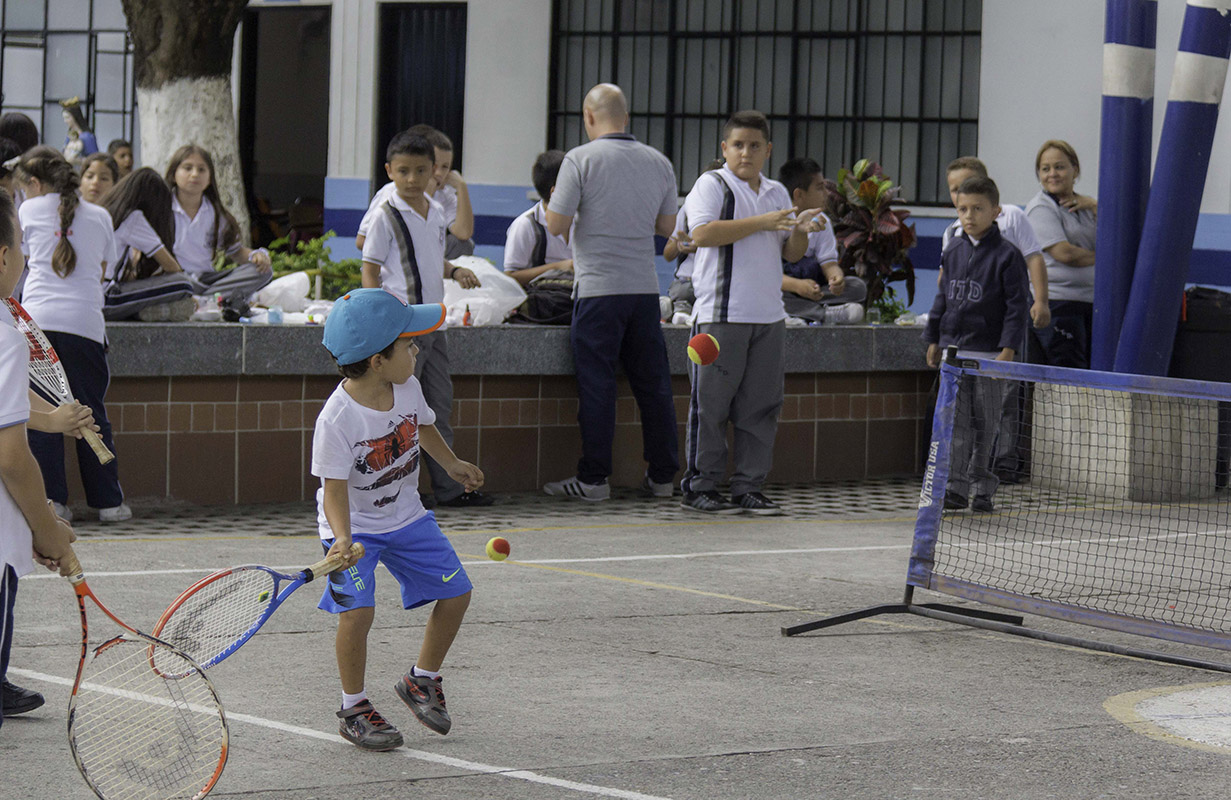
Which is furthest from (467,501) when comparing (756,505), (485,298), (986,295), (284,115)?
(284,115)

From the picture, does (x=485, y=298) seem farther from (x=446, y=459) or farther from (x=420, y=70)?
(x=420, y=70)

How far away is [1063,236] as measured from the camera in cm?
1161

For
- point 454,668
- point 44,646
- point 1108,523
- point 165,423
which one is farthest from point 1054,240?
point 44,646

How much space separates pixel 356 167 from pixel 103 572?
12.0 metres

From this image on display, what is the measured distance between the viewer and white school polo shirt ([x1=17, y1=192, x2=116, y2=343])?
8.62 meters

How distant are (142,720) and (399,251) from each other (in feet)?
16.7

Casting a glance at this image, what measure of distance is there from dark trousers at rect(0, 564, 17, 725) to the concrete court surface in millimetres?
335

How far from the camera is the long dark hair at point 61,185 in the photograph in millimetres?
8602

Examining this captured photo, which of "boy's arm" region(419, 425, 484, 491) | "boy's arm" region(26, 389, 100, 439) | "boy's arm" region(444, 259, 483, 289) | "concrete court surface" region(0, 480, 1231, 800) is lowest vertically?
"concrete court surface" region(0, 480, 1231, 800)

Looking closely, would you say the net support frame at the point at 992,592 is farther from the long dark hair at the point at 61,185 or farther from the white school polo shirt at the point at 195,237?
the white school polo shirt at the point at 195,237

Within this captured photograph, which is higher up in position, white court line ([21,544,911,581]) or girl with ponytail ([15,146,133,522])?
girl with ponytail ([15,146,133,522])

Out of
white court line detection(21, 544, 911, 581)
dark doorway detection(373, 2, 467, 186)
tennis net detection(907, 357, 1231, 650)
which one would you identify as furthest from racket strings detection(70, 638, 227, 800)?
dark doorway detection(373, 2, 467, 186)

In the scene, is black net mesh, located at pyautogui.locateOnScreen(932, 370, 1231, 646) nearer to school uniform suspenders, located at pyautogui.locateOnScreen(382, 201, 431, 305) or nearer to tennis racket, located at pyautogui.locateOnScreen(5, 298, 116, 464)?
school uniform suspenders, located at pyautogui.locateOnScreen(382, 201, 431, 305)

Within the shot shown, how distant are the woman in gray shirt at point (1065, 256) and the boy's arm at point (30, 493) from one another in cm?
836
